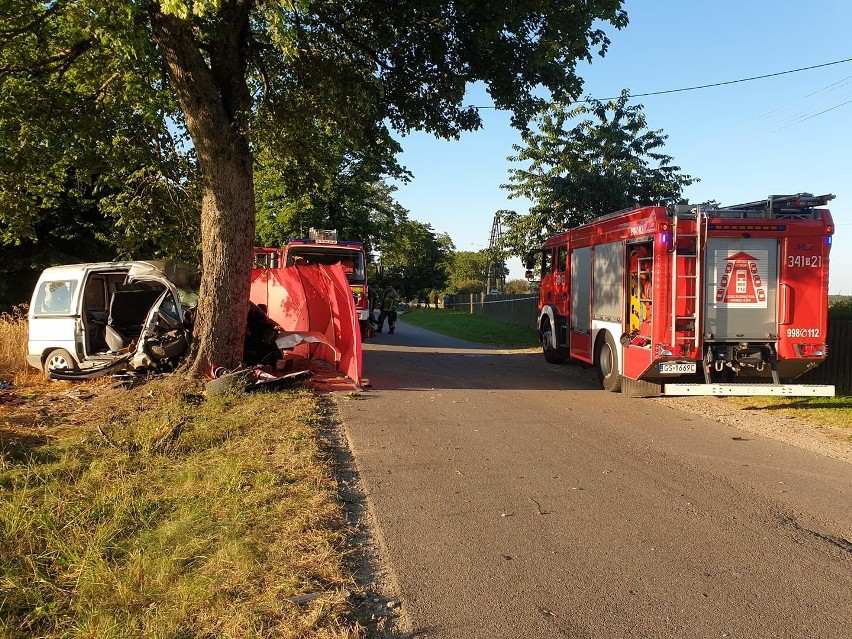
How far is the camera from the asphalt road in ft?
11.4

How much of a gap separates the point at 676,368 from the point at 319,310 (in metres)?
6.27

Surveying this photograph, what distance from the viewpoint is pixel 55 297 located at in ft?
36.8

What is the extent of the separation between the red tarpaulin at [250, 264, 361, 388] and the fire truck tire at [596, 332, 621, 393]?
4240 mm

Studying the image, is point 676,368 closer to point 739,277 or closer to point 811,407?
point 739,277

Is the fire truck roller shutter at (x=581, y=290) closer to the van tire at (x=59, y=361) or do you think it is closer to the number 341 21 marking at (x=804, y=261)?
the number 341 21 marking at (x=804, y=261)

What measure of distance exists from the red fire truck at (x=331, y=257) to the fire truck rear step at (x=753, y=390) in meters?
9.64

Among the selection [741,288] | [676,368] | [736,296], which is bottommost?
[676,368]

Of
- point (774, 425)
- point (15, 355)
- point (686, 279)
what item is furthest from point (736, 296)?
point (15, 355)

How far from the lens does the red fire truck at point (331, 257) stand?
16953mm

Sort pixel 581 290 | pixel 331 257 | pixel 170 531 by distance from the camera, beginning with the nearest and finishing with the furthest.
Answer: pixel 170 531
pixel 581 290
pixel 331 257

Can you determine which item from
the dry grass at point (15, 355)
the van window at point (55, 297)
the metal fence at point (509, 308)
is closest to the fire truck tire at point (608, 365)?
the van window at point (55, 297)

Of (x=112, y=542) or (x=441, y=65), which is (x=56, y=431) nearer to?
(x=112, y=542)

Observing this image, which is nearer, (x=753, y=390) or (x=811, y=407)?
→ (x=753, y=390)

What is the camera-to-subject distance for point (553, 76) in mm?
10688
